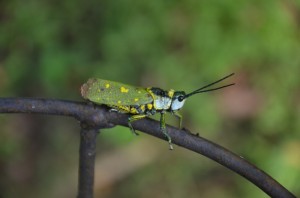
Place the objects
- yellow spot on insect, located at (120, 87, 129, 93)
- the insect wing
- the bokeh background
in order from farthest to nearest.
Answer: the bokeh background
yellow spot on insect, located at (120, 87, 129, 93)
the insect wing

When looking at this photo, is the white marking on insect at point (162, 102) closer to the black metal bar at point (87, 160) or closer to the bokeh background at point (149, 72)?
the black metal bar at point (87, 160)

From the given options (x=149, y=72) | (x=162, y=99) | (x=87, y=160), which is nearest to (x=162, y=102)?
(x=162, y=99)

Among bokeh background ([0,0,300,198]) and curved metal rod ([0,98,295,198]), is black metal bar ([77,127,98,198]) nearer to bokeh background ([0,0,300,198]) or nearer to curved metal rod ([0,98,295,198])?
curved metal rod ([0,98,295,198])

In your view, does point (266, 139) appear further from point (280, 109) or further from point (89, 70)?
point (89, 70)

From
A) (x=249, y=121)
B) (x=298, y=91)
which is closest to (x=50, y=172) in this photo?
(x=249, y=121)

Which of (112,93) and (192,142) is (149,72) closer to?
(112,93)

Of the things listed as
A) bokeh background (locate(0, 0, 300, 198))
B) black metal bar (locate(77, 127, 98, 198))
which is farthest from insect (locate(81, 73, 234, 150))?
Result: bokeh background (locate(0, 0, 300, 198))
